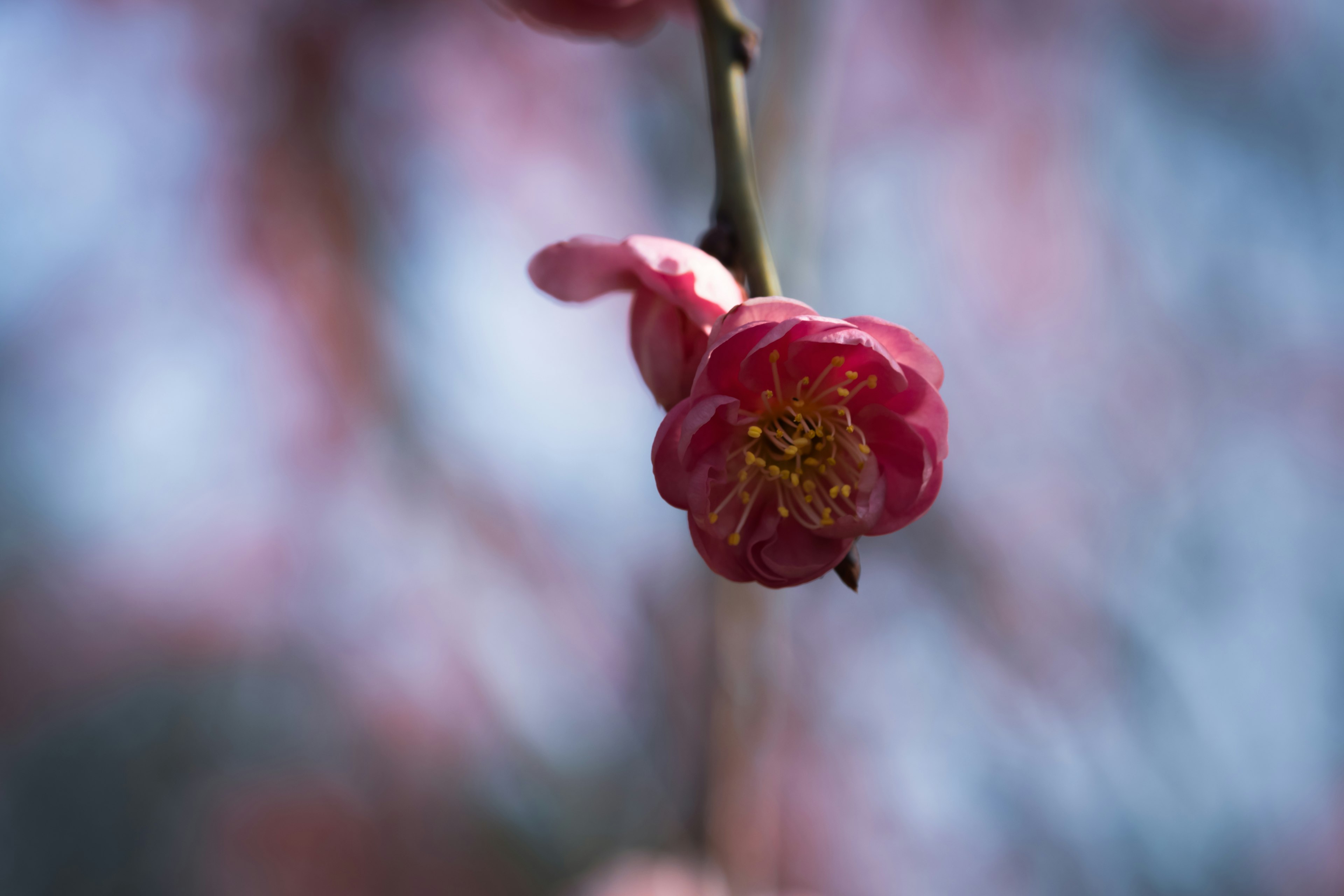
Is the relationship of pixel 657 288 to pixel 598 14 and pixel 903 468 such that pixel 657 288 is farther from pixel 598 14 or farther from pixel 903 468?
pixel 598 14

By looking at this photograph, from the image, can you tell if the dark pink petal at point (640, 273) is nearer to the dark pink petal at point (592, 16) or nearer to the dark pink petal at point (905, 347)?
the dark pink petal at point (905, 347)

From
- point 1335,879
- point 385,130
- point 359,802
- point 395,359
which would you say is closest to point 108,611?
point 359,802

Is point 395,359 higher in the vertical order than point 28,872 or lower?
higher

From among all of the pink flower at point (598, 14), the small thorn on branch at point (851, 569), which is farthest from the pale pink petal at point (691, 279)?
the pink flower at point (598, 14)

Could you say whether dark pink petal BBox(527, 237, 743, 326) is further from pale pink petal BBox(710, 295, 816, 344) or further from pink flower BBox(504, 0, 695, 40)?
pink flower BBox(504, 0, 695, 40)

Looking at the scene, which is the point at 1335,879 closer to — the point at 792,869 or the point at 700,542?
the point at 792,869

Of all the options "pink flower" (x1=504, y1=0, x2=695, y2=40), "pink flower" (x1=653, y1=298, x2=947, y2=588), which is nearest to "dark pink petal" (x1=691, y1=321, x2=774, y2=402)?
"pink flower" (x1=653, y1=298, x2=947, y2=588)
